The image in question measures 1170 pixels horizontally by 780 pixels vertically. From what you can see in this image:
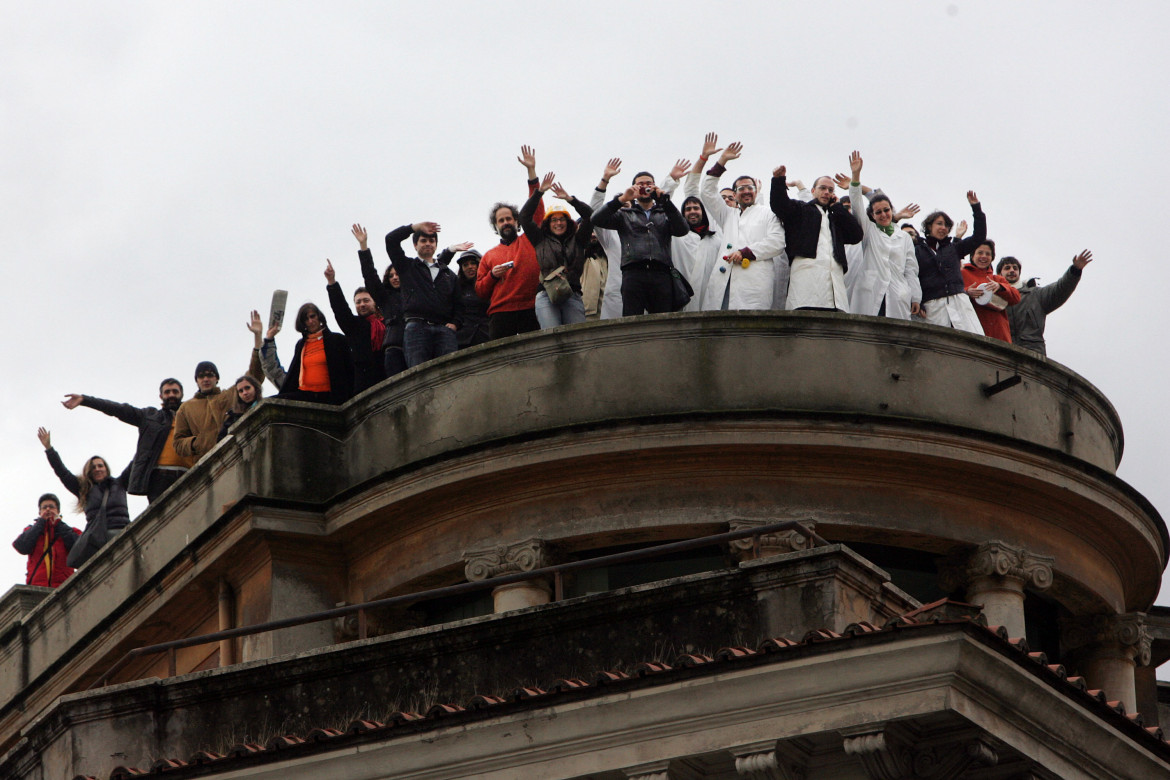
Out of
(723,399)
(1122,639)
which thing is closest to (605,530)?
(723,399)

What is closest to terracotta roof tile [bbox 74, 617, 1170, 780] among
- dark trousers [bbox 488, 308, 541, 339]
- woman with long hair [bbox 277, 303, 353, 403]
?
dark trousers [bbox 488, 308, 541, 339]

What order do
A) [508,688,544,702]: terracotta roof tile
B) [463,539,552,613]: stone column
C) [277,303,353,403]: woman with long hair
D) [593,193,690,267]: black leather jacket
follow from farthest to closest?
[277,303,353,403]: woman with long hair < [593,193,690,267]: black leather jacket < [463,539,552,613]: stone column < [508,688,544,702]: terracotta roof tile

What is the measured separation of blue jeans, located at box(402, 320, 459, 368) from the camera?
88.8 ft

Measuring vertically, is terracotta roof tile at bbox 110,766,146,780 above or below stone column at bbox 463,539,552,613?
below

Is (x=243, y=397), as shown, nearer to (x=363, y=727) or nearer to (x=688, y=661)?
(x=363, y=727)

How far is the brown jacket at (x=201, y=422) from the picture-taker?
29375 millimetres

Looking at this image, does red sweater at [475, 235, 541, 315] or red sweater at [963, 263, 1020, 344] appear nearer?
red sweater at [475, 235, 541, 315]

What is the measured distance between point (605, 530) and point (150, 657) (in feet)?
16.9

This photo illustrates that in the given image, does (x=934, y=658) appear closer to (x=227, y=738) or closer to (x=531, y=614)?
(x=531, y=614)

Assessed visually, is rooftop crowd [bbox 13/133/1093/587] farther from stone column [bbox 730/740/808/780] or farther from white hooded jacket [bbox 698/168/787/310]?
stone column [bbox 730/740/808/780]

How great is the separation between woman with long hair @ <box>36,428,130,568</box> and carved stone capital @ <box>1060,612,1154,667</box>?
10438 mm

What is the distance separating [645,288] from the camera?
86.7ft

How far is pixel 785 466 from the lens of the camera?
83.5 feet

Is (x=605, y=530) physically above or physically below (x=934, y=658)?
above
